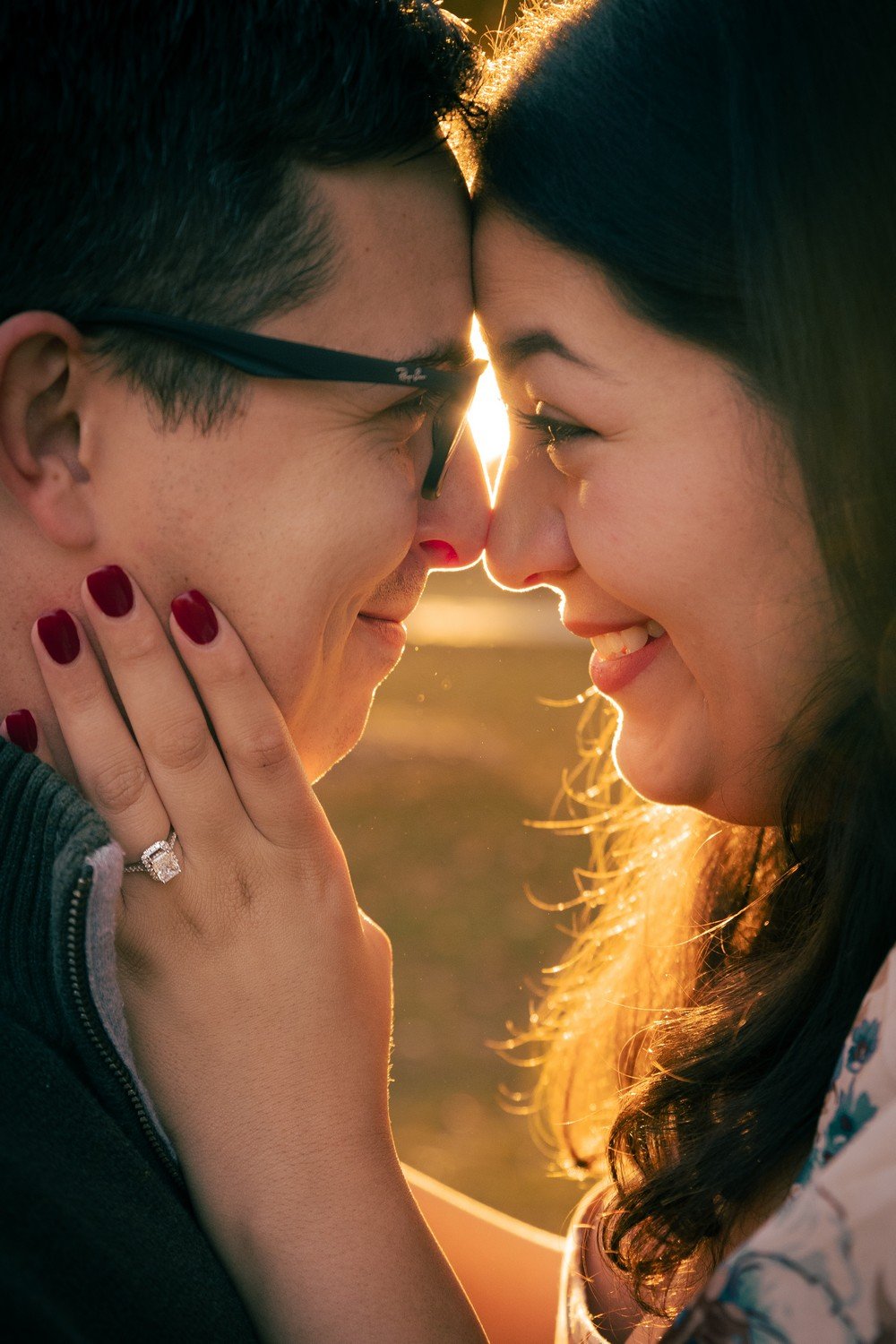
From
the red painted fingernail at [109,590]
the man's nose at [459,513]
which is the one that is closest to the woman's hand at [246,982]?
the red painted fingernail at [109,590]

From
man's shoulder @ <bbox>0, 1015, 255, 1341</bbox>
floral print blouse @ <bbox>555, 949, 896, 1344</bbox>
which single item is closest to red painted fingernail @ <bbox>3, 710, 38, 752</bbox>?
man's shoulder @ <bbox>0, 1015, 255, 1341</bbox>

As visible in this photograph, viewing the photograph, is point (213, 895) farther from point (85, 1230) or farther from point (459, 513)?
point (459, 513)

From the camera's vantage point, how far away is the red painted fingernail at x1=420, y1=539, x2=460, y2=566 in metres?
2.63

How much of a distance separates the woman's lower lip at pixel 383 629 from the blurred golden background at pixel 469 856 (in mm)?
482

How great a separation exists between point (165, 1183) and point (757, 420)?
5.28 feet

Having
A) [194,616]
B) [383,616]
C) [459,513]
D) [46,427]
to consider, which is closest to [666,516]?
[459,513]

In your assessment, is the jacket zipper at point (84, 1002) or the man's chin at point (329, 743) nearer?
the jacket zipper at point (84, 1002)

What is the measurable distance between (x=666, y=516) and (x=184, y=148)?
104 cm

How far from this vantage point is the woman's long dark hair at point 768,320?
191 cm

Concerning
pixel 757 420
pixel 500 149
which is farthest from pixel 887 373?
pixel 500 149

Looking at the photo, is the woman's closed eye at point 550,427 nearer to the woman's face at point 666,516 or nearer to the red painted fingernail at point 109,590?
the woman's face at point 666,516

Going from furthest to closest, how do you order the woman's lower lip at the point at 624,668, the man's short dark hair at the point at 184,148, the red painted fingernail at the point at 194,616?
the woman's lower lip at the point at 624,668, the red painted fingernail at the point at 194,616, the man's short dark hair at the point at 184,148

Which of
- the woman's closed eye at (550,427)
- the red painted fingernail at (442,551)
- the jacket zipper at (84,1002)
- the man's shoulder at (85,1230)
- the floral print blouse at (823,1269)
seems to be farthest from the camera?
the red painted fingernail at (442,551)

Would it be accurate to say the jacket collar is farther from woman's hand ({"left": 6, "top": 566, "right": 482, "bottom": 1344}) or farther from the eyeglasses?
the eyeglasses
